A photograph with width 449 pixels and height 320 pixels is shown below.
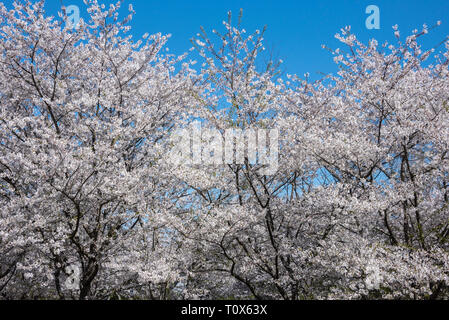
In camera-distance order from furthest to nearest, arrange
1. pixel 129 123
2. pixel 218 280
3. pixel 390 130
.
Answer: pixel 218 280
pixel 129 123
pixel 390 130

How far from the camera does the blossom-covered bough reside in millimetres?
7203

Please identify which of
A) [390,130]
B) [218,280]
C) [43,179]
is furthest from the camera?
[218,280]

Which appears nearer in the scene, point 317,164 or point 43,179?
point 43,179

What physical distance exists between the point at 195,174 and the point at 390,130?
4.79m

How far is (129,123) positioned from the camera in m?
10.2

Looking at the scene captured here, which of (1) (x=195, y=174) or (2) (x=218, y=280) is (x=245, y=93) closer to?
(1) (x=195, y=174)

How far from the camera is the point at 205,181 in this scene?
8227mm

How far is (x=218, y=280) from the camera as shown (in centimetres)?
1104

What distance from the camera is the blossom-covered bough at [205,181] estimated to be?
7.20 metres

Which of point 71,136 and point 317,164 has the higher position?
point 71,136

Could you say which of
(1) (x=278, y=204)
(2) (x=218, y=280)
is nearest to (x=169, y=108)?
(1) (x=278, y=204)

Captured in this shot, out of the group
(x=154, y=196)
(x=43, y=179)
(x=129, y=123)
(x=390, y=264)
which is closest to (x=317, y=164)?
(x=390, y=264)
